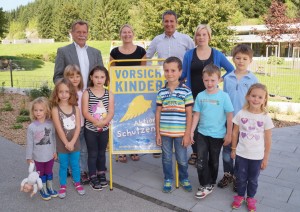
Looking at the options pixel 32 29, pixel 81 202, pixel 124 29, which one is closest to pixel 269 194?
pixel 81 202

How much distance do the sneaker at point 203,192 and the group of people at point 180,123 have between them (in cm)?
1

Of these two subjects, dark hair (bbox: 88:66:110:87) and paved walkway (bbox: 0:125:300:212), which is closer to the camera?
paved walkway (bbox: 0:125:300:212)

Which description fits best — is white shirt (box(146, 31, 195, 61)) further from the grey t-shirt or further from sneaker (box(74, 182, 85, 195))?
sneaker (box(74, 182, 85, 195))

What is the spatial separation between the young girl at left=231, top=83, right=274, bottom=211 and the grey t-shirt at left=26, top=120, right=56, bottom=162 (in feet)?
7.11

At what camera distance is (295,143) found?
20.0 feet

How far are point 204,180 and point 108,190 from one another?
1.25m

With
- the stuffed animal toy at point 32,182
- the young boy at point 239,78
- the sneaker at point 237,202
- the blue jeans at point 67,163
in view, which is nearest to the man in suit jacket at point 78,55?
the blue jeans at point 67,163

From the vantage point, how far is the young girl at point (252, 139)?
132 inches

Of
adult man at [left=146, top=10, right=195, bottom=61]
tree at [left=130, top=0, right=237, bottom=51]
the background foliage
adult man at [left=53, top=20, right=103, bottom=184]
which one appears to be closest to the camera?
adult man at [left=53, top=20, right=103, bottom=184]

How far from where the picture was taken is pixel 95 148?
4.02m

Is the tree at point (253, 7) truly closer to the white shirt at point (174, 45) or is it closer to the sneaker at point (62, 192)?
the white shirt at point (174, 45)

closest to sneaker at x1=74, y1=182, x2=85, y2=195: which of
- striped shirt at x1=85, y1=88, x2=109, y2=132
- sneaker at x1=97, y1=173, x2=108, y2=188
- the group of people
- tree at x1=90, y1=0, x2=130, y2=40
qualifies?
the group of people

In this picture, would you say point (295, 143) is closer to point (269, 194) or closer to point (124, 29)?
point (269, 194)

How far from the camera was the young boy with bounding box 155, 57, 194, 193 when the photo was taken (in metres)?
3.71
